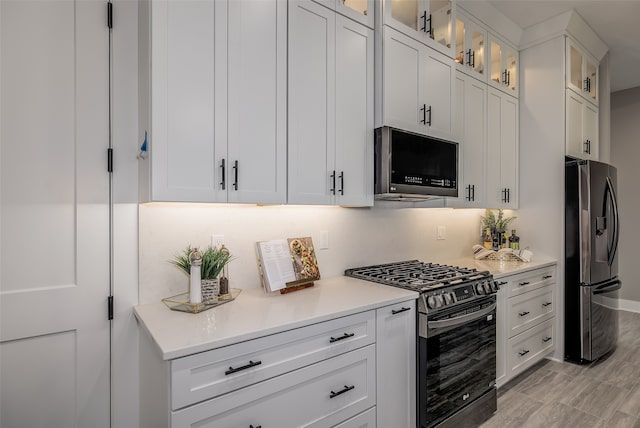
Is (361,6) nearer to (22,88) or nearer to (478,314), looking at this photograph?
(22,88)

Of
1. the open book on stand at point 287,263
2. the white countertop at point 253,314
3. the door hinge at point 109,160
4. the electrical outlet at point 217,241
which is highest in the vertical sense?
the door hinge at point 109,160

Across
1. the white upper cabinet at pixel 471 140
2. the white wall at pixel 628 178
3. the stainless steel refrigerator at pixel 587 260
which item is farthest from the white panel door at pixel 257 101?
the white wall at pixel 628 178

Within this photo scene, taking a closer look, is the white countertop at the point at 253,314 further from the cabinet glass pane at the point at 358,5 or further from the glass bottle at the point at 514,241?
the glass bottle at the point at 514,241

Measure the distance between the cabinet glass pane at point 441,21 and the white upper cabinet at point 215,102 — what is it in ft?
4.16

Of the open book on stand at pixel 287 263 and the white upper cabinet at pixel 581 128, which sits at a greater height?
the white upper cabinet at pixel 581 128

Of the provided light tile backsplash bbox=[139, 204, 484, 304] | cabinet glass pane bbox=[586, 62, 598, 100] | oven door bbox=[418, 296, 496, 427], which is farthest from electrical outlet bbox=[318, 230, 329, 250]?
cabinet glass pane bbox=[586, 62, 598, 100]

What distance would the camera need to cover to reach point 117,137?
1611 mm

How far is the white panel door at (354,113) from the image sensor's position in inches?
79.5

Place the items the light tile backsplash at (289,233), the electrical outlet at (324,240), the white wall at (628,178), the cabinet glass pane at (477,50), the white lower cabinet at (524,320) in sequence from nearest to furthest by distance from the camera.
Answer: the light tile backsplash at (289,233) < the electrical outlet at (324,240) < the white lower cabinet at (524,320) < the cabinet glass pane at (477,50) < the white wall at (628,178)

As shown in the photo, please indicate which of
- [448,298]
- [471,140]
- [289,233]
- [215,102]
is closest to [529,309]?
[448,298]

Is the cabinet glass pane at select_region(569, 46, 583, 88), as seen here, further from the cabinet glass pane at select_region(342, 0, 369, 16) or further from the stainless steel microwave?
the cabinet glass pane at select_region(342, 0, 369, 16)

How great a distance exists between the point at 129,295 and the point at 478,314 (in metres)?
1.98

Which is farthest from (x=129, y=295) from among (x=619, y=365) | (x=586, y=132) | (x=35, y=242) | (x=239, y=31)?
(x=586, y=132)

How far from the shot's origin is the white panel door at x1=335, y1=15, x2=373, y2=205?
2020 millimetres
